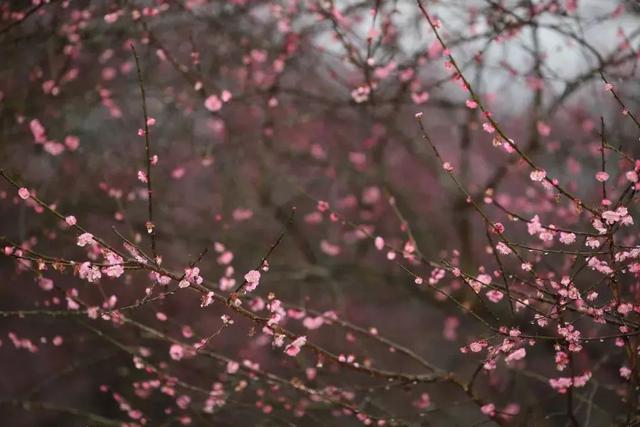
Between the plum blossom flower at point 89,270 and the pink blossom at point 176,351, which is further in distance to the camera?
the pink blossom at point 176,351

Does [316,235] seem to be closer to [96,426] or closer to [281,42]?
[281,42]

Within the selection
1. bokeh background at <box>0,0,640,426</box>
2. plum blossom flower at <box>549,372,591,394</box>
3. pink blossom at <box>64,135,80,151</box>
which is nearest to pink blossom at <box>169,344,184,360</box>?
bokeh background at <box>0,0,640,426</box>

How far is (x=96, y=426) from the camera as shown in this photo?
5.29 meters

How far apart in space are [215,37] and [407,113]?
387 centimetres

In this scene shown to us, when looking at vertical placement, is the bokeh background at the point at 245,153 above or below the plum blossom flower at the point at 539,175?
above

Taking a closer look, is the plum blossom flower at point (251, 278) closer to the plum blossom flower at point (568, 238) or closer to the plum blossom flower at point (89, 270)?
the plum blossom flower at point (89, 270)

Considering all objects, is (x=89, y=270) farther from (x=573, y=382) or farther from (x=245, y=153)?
(x=245, y=153)

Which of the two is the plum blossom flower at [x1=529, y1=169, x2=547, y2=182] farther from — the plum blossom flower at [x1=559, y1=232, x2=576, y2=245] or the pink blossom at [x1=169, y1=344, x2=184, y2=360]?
the pink blossom at [x1=169, y1=344, x2=184, y2=360]

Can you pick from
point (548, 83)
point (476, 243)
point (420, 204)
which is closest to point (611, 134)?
point (548, 83)

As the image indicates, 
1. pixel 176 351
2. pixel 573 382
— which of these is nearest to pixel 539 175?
pixel 573 382

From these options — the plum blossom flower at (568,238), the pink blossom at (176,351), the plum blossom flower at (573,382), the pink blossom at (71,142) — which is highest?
the pink blossom at (71,142)

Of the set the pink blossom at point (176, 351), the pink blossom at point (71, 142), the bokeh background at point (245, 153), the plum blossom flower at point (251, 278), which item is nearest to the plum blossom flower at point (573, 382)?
the bokeh background at point (245, 153)

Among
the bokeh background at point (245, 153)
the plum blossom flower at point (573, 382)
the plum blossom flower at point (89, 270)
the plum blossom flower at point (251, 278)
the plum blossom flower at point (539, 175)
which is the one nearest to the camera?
the plum blossom flower at point (89, 270)

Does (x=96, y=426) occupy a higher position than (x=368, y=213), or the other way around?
(x=368, y=213)
